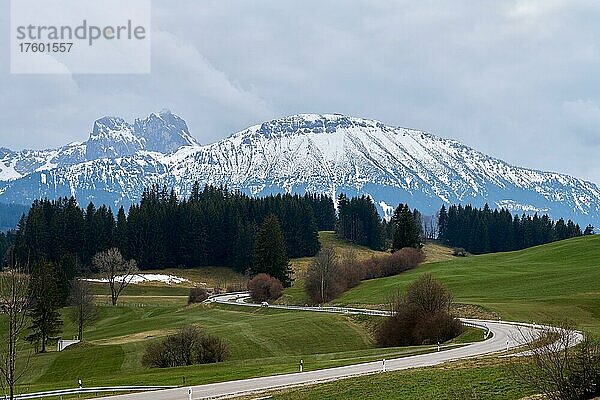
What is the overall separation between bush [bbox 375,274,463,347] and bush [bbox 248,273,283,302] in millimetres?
39579

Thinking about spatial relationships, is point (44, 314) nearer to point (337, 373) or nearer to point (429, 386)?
point (337, 373)

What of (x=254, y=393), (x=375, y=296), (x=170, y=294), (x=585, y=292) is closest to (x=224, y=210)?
(x=170, y=294)

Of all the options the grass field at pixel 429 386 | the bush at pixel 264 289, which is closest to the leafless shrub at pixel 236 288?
the bush at pixel 264 289

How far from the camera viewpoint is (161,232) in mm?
144625

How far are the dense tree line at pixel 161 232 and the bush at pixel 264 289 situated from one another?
131 feet

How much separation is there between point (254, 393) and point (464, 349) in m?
17.6

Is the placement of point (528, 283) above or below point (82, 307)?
above

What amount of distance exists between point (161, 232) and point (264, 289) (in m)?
55.2

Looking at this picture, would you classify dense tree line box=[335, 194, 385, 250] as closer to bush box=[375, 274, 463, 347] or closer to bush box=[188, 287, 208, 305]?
bush box=[188, 287, 208, 305]

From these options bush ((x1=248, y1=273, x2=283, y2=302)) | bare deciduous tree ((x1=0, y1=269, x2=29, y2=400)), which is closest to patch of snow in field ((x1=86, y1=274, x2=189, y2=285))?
bush ((x1=248, y1=273, x2=283, y2=302))

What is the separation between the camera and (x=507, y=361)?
31266 mm

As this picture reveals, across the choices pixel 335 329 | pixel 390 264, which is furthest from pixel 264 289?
pixel 335 329

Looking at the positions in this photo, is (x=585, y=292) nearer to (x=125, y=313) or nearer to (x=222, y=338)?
(x=222, y=338)

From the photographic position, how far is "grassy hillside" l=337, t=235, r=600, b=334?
6272cm
